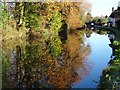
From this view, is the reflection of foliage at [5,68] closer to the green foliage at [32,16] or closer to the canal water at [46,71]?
the canal water at [46,71]

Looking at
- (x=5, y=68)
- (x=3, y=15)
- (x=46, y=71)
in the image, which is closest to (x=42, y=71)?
(x=46, y=71)

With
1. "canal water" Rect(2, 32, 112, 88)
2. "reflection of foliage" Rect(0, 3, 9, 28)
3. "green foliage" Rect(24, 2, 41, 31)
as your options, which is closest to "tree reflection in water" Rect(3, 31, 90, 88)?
"canal water" Rect(2, 32, 112, 88)

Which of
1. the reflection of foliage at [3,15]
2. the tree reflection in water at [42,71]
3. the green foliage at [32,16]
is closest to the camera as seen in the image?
the tree reflection in water at [42,71]

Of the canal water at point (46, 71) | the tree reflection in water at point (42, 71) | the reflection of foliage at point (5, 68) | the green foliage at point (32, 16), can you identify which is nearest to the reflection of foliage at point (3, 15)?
the green foliage at point (32, 16)

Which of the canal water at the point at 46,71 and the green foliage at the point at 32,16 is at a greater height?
the green foliage at the point at 32,16

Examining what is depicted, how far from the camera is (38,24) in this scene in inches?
687

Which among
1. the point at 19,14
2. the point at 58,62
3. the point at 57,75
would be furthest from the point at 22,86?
the point at 19,14

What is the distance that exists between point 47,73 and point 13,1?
9.58 metres


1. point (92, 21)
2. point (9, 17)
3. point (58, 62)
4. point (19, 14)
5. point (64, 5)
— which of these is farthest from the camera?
point (92, 21)

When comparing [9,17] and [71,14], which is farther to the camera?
[71,14]

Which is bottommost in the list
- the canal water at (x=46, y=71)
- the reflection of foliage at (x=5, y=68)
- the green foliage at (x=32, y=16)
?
the canal water at (x=46, y=71)

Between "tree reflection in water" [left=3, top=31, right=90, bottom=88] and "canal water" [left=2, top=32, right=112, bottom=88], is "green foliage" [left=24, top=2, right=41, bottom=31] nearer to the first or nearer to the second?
"tree reflection in water" [left=3, top=31, right=90, bottom=88]

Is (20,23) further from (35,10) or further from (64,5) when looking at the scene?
(64,5)

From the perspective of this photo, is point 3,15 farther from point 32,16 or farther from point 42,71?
point 42,71
